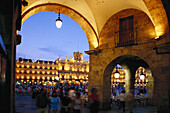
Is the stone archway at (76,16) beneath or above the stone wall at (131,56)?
above

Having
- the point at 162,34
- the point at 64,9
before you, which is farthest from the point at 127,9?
the point at 64,9

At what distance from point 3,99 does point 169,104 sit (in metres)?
6.04

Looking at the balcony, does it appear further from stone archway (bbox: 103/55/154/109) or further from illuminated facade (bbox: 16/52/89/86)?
illuminated facade (bbox: 16/52/89/86)

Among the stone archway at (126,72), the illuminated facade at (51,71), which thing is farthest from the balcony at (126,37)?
the illuminated facade at (51,71)

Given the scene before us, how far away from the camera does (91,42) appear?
1223cm

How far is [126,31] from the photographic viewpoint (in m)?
10.2

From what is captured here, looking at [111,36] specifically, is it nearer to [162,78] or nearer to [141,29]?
[141,29]

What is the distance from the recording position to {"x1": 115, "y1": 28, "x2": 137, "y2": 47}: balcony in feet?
32.0

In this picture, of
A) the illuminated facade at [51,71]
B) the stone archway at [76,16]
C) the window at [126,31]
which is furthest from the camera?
the illuminated facade at [51,71]

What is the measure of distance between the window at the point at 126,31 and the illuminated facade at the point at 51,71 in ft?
197

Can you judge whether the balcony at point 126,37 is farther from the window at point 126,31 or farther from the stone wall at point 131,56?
the stone wall at point 131,56

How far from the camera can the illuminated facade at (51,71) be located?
69.6 metres

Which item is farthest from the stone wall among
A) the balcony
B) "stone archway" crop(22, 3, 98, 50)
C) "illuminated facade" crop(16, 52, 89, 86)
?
"illuminated facade" crop(16, 52, 89, 86)

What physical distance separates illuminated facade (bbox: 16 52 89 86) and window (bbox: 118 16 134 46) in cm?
5994
